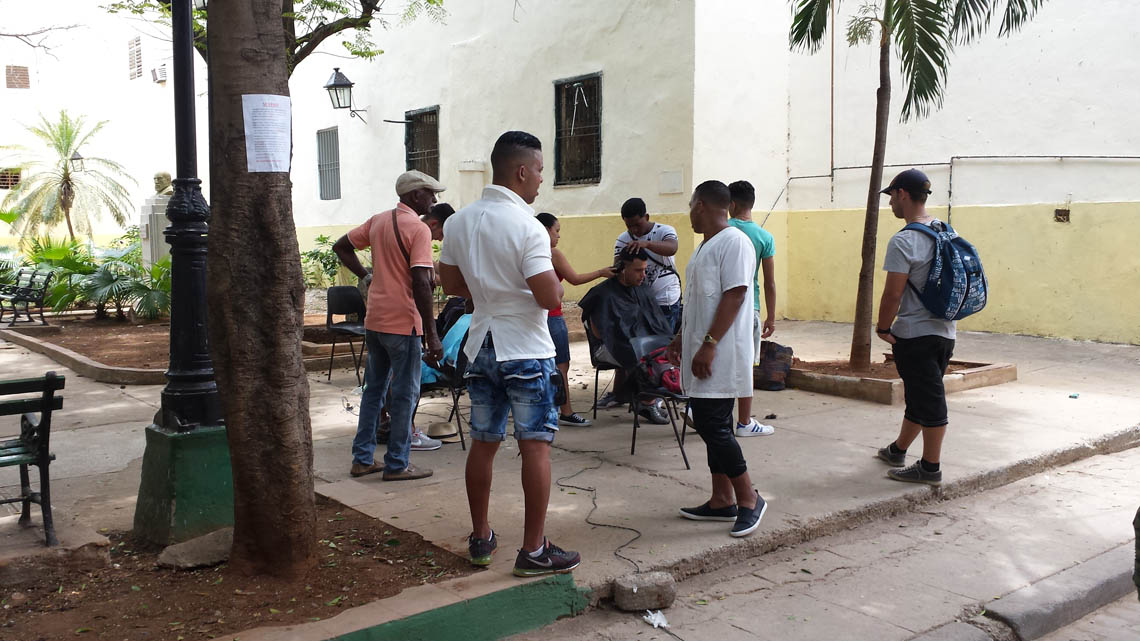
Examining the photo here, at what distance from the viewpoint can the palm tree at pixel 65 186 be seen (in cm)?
3167

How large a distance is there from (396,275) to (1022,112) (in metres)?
9.19

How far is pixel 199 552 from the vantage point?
4242 mm

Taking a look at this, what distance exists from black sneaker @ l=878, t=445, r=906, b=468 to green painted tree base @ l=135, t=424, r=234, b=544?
13.3 ft

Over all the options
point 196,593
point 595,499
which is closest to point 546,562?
point 595,499

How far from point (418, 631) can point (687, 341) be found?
6.99ft

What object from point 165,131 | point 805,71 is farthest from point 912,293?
point 165,131

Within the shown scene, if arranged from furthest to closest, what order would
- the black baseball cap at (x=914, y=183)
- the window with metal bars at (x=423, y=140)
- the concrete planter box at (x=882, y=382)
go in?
the window with metal bars at (x=423, y=140) < the concrete planter box at (x=882, y=382) < the black baseball cap at (x=914, y=183)

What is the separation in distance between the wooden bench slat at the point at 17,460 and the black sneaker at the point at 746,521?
11.0 feet

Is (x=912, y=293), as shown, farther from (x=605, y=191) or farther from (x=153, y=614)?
(x=605, y=191)

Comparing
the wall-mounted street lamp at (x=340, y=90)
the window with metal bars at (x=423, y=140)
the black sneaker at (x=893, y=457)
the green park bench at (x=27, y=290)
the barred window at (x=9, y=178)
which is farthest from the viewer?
the barred window at (x=9, y=178)

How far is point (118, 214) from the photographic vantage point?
32562mm

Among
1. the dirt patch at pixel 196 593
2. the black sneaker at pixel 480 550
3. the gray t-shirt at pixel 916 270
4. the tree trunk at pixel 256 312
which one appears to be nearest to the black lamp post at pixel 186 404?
the dirt patch at pixel 196 593

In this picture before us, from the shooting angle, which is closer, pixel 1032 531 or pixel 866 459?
pixel 1032 531

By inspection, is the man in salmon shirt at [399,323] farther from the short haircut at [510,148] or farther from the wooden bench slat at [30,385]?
the wooden bench slat at [30,385]
